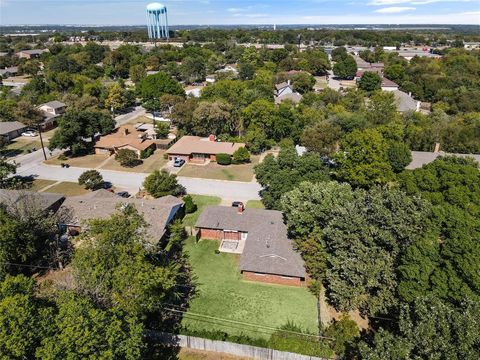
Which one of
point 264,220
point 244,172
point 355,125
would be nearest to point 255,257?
point 264,220

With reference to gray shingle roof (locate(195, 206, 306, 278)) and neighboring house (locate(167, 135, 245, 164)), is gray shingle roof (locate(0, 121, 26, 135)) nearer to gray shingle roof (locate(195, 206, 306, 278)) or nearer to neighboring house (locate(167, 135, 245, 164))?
neighboring house (locate(167, 135, 245, 164))

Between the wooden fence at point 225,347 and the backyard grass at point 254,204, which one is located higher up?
the wooden fence at point 225,347

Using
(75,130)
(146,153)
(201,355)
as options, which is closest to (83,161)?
(75,130)

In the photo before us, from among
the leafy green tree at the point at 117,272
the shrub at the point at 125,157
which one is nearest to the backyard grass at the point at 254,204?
the leafy green tree at the point at 117,272

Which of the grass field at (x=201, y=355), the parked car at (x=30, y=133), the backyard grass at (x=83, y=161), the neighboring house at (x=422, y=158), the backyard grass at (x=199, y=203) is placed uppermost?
the neighboring house at (x=422, y=158)

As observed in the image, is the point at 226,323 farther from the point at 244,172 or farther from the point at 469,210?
the point at 244,172

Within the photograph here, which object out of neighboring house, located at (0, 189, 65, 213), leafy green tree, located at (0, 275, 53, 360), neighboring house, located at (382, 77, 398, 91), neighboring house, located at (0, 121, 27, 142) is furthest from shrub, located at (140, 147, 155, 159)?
neighboring house, located at (382, 77, 398, 91)

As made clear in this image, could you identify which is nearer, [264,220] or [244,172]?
[264,220]

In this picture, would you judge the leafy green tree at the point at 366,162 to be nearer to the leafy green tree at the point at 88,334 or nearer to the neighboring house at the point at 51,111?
the leafy green tree at the point at 88,334
